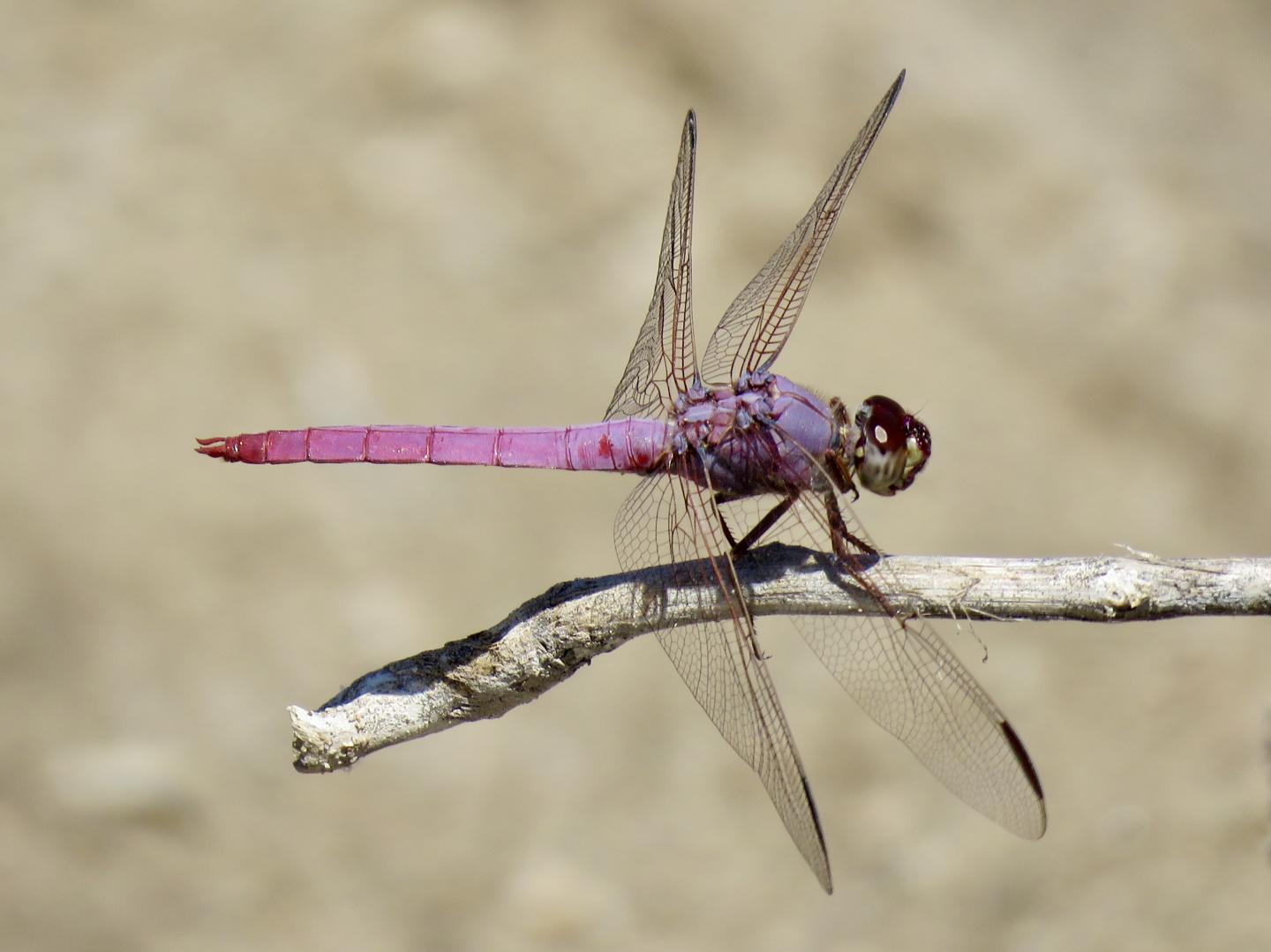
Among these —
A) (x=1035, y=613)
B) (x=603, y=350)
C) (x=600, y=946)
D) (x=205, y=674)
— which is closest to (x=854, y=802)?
(x=600, y=946)

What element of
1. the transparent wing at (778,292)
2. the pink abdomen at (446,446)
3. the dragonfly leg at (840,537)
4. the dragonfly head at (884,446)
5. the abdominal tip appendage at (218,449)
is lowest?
the dragonfly leg at (840,537)

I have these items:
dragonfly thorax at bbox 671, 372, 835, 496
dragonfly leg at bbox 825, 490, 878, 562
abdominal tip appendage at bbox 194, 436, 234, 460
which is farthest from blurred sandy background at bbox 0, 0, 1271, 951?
dragonfly leg at bbox 825, 490, 878, 562

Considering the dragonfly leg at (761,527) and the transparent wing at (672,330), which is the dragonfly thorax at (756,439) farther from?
the transparent wing at (672,330)

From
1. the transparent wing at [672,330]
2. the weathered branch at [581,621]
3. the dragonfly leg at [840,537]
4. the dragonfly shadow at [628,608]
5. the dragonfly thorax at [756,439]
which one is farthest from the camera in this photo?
the transparent wing at [672,330]

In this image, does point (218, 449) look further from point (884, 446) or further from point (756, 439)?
point (884, 446)

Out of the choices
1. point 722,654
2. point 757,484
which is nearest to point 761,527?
point 757,484

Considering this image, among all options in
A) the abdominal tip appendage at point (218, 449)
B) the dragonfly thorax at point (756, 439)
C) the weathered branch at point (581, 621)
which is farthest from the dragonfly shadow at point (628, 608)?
the abdominal tip appendage at point (218, 449)
